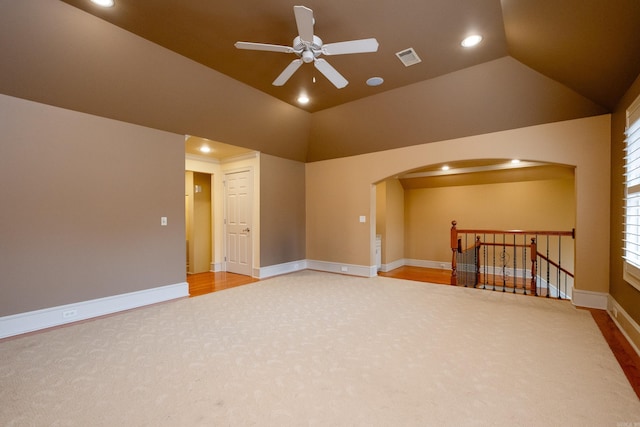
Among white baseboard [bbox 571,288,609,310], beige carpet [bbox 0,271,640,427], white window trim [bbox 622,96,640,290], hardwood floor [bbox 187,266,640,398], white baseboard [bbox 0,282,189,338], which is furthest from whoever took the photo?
white baseboard [bbox 571,288,609,310]

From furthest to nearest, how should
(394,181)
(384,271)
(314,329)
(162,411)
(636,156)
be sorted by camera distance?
(394,181)
(384,271)
(314,329)
(636,156)
(162,411)

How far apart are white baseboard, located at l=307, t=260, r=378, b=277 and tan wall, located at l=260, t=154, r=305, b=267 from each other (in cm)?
40

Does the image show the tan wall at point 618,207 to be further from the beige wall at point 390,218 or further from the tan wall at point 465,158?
the beige wall at point 390,218

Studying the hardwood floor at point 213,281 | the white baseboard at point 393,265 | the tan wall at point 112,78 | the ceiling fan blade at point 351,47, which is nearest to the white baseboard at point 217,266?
the hardwood floor at point 213,281

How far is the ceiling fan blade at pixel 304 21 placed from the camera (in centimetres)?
207

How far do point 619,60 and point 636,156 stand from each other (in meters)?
0.97

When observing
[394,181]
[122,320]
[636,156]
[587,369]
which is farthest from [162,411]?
[394,181]

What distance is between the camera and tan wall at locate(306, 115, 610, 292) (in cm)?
364

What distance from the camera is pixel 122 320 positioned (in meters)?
3.35

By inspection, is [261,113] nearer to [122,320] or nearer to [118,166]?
[118,166]

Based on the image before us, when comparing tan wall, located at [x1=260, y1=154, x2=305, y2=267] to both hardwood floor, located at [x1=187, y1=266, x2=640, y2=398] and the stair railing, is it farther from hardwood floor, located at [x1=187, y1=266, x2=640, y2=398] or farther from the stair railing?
the stair railing

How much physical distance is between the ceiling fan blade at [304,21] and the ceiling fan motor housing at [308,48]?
0.19 ft

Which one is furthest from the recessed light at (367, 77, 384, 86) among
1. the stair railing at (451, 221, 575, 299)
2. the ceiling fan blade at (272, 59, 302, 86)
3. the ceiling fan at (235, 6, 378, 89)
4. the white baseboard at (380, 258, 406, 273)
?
the white baseboard at (380, 258, 406, 273)

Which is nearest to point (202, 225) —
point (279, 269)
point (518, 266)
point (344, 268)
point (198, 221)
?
point (198, 221)
